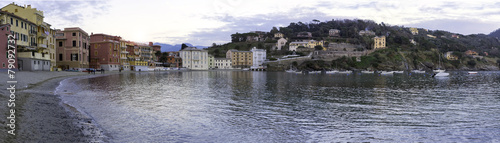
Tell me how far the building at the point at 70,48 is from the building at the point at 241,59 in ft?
276

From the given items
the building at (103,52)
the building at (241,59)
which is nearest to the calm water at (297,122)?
the building at (103,52)

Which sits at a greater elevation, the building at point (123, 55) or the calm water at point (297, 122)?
the building at point (123, 55)

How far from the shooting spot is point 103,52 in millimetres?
86125

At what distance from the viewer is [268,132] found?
1268 cm

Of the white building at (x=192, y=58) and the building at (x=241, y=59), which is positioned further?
the building at (x=241, y=59)

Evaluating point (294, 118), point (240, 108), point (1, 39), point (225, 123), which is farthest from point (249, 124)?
point (1, 39)

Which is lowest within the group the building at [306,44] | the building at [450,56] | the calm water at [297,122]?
the calm water at [297,122]

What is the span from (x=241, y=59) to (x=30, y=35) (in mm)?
107825

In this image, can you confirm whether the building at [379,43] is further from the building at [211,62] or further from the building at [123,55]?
the building at [123,55]

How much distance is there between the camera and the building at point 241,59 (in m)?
153

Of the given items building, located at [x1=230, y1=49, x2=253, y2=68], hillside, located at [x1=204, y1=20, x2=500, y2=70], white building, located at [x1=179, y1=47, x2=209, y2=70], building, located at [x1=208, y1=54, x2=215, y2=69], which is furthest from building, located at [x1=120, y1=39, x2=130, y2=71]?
hillside, located at [x1=204, y1=20, x2=500, y2=70]

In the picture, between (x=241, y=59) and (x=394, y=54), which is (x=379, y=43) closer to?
(x=394, y=54)

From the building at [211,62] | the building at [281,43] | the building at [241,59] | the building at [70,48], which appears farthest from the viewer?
the building at [281,43]

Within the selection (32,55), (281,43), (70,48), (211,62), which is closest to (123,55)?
(70,48)
